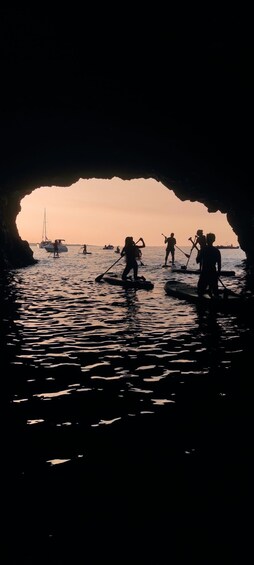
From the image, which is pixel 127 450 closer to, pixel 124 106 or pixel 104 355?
pixel 104 355

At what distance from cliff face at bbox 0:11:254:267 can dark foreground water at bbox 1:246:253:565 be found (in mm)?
12463

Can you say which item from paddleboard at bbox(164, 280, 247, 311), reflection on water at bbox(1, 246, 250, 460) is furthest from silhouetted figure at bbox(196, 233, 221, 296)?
reflection on water at bbox(1, 246, 250, 460)

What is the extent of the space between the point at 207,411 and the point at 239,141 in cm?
2013

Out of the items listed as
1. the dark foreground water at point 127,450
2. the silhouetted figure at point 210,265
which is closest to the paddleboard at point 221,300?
the silhouetted figure at point 210,265

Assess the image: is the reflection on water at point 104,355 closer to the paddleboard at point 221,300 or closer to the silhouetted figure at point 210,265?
the paddleboard at point 221,300

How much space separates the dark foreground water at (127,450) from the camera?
8.77ft

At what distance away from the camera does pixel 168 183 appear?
4106 cm

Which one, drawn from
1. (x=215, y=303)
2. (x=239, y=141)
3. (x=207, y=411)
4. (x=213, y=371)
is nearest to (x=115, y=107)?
(x=239, y=141)

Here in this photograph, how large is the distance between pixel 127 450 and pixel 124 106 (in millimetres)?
21222

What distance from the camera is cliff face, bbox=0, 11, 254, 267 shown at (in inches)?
600

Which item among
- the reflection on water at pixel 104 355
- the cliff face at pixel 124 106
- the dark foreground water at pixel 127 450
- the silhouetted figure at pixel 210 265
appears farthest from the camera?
the cliff face at pixel 124 106

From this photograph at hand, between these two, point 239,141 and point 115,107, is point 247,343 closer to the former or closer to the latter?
point 239,141

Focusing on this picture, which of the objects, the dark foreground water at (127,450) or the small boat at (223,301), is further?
the small boat at (223,301)

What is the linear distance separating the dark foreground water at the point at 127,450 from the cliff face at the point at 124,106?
12.5 meters
